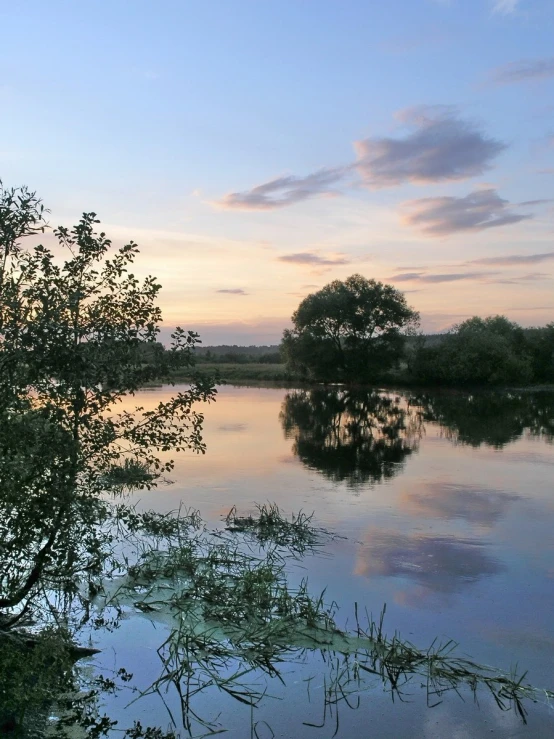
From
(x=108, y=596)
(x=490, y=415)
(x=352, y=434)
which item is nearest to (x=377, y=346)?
(x=490, y=415)

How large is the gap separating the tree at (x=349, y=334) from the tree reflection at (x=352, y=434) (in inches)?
562

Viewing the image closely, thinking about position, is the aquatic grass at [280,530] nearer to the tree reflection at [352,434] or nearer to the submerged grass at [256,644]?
the submerged grass at [256,644]

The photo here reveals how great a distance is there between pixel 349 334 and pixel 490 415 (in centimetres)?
2627

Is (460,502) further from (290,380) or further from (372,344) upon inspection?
(290,380)

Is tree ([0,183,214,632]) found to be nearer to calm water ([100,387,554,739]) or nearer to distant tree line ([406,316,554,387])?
calm water ([100,387,554,739])

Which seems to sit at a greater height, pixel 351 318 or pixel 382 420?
pixel 351 318

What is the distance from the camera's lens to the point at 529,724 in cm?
551

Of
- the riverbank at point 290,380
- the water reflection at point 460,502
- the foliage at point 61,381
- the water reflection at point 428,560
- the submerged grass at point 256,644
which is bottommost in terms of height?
the water reflection at point 460,502

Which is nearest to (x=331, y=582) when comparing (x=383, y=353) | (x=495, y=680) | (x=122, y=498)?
(x=495, y=680)

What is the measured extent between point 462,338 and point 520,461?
40.5 metres

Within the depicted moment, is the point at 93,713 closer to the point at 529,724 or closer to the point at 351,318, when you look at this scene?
the point at 529,724

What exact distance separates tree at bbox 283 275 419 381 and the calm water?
30693 millimetres

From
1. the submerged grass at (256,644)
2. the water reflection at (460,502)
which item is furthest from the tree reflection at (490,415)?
the submerged grass at (256,644)

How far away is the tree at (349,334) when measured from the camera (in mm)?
58844
